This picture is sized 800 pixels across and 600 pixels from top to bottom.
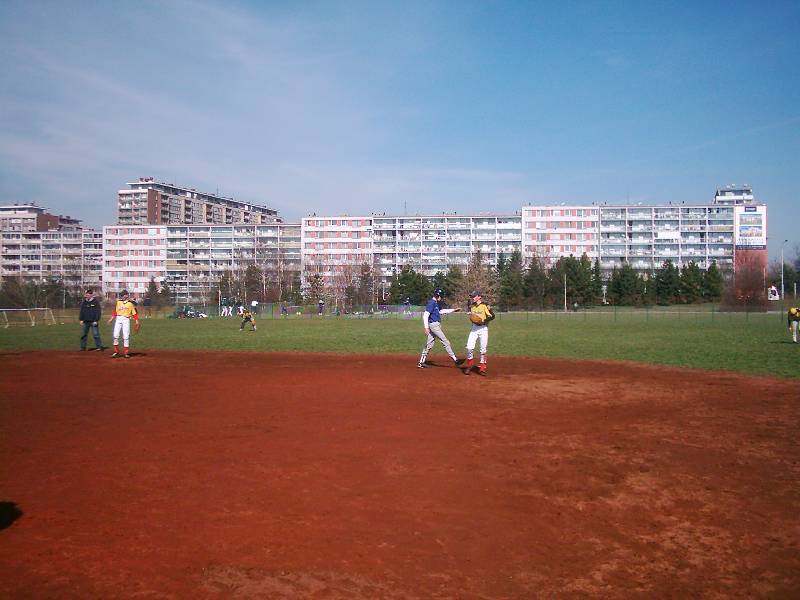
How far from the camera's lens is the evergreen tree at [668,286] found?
99438 millimetres

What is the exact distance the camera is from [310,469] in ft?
24.8

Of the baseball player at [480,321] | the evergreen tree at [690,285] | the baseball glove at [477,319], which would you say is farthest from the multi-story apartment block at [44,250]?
the baseball glove at [477,319]

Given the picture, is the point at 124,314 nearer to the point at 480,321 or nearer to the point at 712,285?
the point at 480,321

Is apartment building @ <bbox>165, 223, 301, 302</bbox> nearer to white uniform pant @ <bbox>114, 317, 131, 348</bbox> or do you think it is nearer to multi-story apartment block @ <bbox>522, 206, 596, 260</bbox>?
multi-story apartment block @ <bbox>522, 206, 596, 260</bbox>

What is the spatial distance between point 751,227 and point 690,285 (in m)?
23.3

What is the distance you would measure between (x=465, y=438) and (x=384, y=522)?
11.6ft

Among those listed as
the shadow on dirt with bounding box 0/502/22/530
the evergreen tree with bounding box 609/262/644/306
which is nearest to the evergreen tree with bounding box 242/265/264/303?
the evergreen tree with bounding box 609/262/644/306

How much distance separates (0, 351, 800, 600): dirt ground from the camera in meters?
→ 4.74

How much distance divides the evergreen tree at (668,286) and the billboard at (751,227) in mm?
21416

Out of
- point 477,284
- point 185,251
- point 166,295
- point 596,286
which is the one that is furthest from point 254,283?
point 596,286

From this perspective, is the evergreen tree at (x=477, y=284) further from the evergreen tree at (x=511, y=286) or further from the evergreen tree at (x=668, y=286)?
the evergreen tree at (x=668, y=286)

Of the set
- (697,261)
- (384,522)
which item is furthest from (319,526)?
(697,261)

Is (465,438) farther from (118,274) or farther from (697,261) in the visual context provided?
(118,274)

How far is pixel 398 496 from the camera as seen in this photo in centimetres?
657
